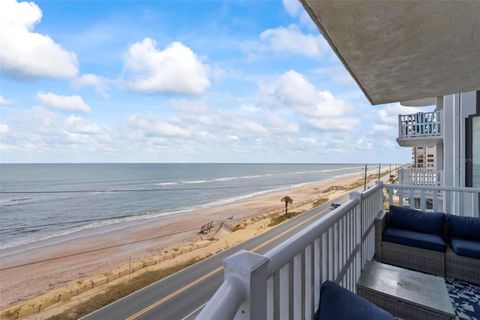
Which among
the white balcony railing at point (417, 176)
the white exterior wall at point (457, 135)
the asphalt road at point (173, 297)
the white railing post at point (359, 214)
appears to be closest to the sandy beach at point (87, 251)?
the asphalt road at point (173, 297)

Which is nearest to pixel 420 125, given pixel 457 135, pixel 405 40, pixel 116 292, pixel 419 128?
pixel 419 128

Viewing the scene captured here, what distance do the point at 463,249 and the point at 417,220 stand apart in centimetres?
58

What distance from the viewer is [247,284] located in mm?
715

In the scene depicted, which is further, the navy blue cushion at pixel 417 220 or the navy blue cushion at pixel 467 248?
the navy blue cushion at pixel 417 220

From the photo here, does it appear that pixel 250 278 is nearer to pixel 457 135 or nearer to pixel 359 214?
pixel 359 214

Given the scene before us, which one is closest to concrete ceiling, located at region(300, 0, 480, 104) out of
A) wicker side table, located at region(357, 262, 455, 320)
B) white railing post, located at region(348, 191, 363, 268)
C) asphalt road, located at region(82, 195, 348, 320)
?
white railing post, located at region(348, 191, 363, 268)

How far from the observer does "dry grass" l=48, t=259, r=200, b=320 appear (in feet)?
24.9

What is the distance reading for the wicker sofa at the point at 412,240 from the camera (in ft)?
9.24

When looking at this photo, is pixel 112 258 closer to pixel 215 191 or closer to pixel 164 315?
pixel 164 315

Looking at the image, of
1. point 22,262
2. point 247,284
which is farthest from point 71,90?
point 247,284

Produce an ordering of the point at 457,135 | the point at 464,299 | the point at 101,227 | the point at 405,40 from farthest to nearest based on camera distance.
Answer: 1. the point at 101,227
2. the point at 457,135
3. the point at 464,299
4. the point at 405,40

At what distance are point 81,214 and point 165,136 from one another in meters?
45.4

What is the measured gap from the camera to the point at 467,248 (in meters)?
2.64

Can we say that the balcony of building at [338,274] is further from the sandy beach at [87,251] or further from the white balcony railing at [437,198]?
the sandy beach at [87,251]
